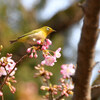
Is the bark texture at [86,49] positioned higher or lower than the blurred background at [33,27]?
lower

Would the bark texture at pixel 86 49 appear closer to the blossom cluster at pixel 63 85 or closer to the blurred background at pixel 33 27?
the blossom cluster at pixel 63 85

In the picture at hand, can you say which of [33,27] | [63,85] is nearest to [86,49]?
[63,85]

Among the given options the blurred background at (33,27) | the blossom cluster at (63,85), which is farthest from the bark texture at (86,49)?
the blurred background at (33,27)

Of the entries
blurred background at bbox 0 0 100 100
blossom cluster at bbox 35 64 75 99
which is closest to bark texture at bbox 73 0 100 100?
blossom cluster at bbox 35 64 75 99

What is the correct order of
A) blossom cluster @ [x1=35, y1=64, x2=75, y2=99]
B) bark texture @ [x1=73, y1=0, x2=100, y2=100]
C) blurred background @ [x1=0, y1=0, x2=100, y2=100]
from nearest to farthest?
bark texture @ [x1=73, y1=0, x2=100, y2=100] → blossom cluster @ [x1=35, y1=64, x2=75, y2=99] → blurred background @ [x1=0, y1=0, x2=100, y2=100]

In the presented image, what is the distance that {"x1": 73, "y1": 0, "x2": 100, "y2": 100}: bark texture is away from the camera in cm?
107

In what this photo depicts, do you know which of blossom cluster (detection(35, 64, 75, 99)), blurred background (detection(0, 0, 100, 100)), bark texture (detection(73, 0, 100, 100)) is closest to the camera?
bark texture (detection(73, 0, 100, 100))

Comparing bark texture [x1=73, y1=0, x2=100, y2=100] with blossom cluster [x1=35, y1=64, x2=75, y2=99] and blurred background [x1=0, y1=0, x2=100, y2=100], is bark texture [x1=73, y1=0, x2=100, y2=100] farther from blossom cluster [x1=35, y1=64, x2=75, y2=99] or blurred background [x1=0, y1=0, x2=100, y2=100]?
blurred background [x1=0, y1=0, x2=100, y2=100]

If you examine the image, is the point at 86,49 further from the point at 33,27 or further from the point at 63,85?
the point at 33,27

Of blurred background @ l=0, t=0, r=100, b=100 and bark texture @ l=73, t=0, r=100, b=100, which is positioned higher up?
blurred background @ l=0, t=0, r=100, b=100

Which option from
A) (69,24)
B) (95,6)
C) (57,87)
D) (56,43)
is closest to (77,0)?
(69,24)

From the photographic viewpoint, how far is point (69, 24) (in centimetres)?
552

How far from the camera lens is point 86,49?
1192 mm

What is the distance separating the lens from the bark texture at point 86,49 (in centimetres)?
107
